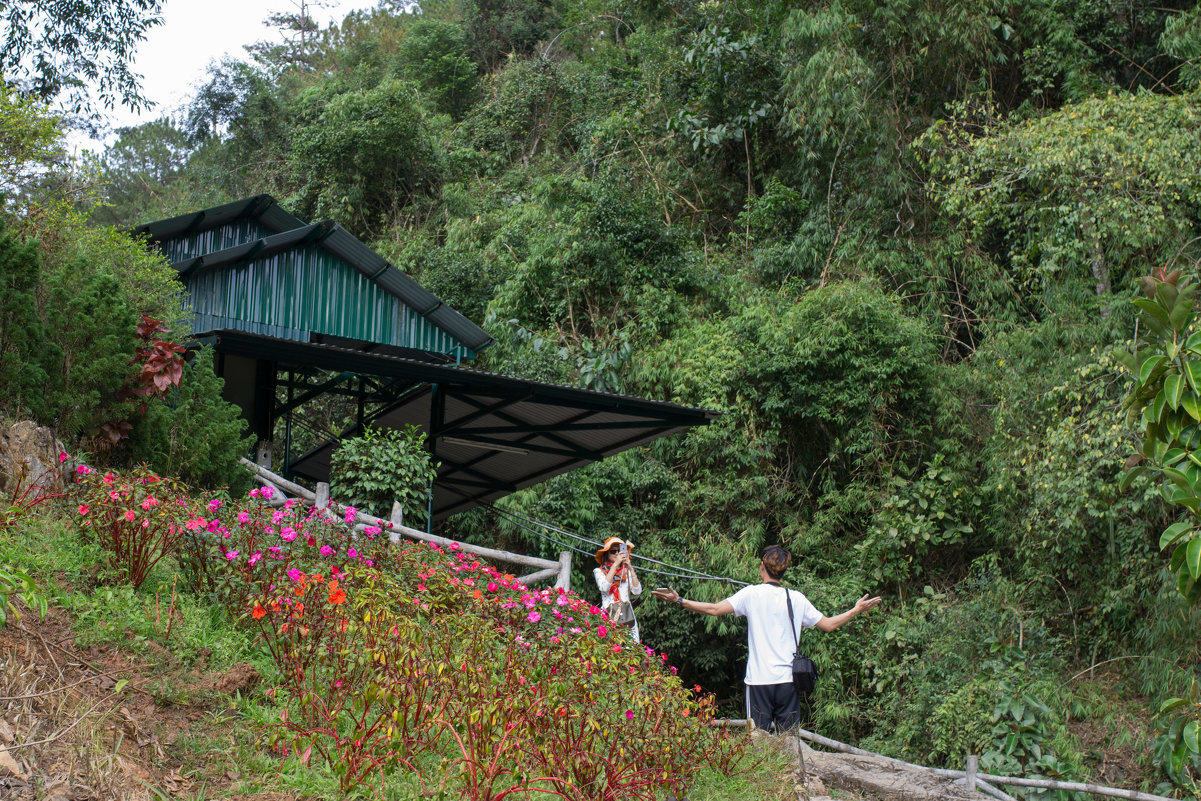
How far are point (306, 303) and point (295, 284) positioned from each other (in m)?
0.28

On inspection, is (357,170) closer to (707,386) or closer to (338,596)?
(707,386)

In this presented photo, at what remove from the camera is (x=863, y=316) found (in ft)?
43.9

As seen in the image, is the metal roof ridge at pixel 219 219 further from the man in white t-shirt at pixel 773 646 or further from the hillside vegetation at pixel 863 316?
the man in white t-shirt at pixel 773 646

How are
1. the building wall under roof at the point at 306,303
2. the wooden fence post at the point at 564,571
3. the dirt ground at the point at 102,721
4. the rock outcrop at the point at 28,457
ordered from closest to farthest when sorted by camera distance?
1. the dirt ground at the point at 102,721
2. the rock outcrop at the point at 28,457
3. the wooden fence post at the point at 564,571
4. the building wall under roof at the point at 306,303

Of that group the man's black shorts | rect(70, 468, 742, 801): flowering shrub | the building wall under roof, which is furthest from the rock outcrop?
the building wall under roof

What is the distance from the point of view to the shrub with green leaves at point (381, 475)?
24.9 ft

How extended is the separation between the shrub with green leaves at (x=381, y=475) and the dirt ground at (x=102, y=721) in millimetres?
3357

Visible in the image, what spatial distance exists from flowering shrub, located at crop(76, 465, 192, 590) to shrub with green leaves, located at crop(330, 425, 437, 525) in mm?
2303

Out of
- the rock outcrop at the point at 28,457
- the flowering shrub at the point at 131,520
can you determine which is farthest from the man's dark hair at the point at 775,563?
the rock outcrop at the point at 28,457

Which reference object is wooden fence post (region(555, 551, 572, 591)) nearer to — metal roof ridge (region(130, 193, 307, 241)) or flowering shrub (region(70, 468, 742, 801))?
flowering shrub (region(70, 468, 742, 801))

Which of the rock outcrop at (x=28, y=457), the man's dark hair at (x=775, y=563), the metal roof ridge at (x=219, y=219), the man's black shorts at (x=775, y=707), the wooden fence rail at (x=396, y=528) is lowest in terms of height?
the man's black shorts at (x=775, y=707)

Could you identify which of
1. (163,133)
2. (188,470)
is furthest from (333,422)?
(163,133)

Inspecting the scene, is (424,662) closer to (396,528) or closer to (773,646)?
(773,646)

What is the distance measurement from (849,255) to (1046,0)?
4762mm
